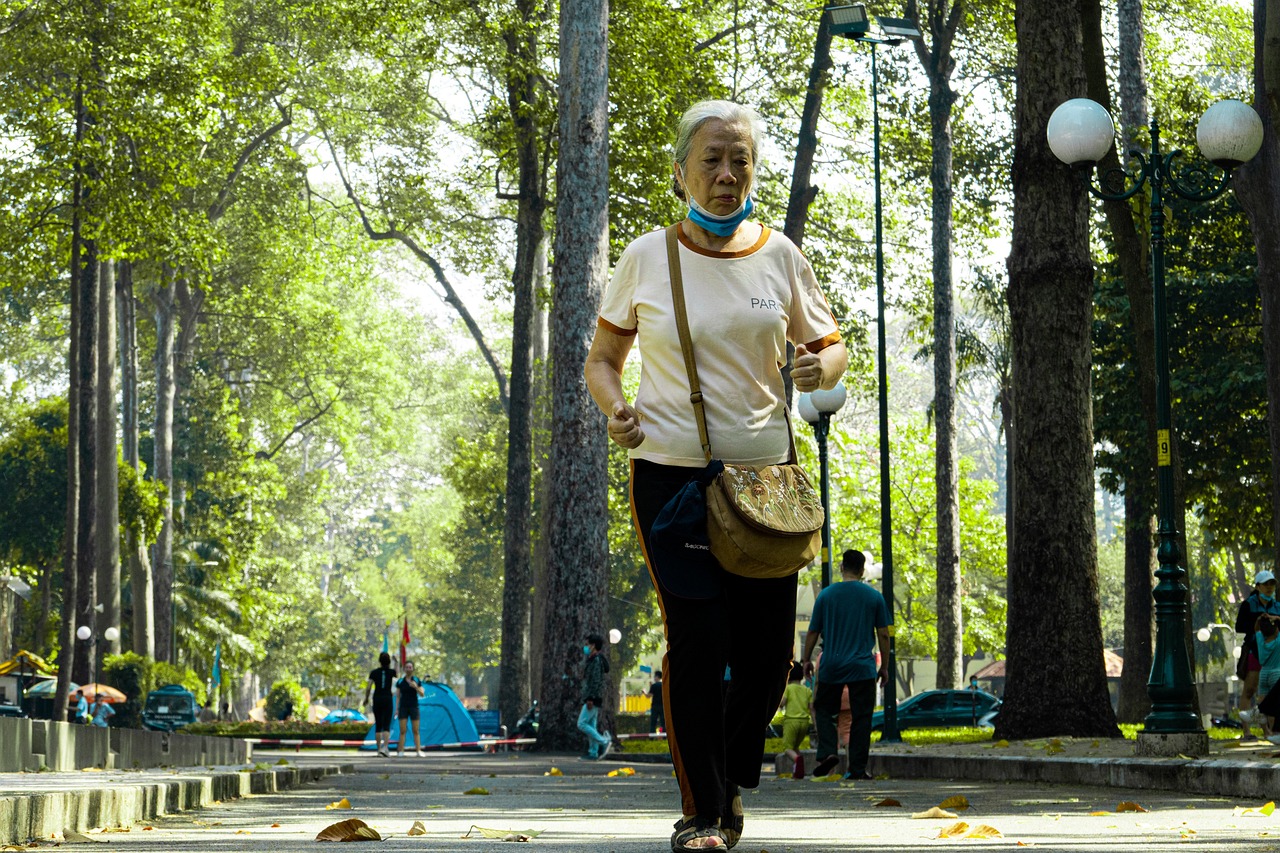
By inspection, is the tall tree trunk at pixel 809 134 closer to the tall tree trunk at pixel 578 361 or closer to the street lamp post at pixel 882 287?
the street lamp post at pixel 882 287

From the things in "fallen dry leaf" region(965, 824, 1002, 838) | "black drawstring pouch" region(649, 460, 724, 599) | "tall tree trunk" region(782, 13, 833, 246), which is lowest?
"fallen dry leaf" region(965, 824, 1002, 838)

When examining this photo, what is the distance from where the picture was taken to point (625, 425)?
487cm

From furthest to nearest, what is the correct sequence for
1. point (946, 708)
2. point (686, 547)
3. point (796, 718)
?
point (946, 708), point (796, 718), point (686, 547)

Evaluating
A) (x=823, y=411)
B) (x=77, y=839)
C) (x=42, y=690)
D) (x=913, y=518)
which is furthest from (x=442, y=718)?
(x=913, y=518)

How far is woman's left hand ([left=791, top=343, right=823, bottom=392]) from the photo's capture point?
16.7 ft

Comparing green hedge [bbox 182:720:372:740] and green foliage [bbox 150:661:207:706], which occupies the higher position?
green foliage [bbox 150:661:207:706]

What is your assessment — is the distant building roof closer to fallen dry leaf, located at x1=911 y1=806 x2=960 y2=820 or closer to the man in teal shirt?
the man in teal shirt

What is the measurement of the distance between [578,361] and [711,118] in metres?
16.6

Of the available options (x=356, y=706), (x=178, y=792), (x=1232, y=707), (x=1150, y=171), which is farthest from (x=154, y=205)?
(x=356, y=706)

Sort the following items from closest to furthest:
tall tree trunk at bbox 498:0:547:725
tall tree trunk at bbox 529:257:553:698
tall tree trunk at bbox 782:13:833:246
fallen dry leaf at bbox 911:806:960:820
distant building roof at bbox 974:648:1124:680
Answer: fallen dry leaf at bbox 911:806:960:820 < tall tree trunk at bbox 782:13:833:246 < tall tree trunk at bbox 498:0:547:725 < tall tree trunk at bbox 529:257:553:698 < distant building roof at bbox 974:648:1124:680

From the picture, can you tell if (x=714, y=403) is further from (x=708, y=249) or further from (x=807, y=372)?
(x=708, y=249)

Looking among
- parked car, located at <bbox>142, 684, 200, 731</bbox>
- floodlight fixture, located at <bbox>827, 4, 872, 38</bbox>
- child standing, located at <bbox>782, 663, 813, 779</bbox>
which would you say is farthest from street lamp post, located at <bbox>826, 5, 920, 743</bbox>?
parked car, located at <bbox>142, 684, 200, 731</bbox>

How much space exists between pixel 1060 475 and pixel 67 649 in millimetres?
20874

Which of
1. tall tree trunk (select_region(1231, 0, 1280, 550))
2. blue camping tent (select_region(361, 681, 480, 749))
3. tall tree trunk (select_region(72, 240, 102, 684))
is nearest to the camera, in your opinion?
tall tree trunk (select_region(1231, 0, 1280, 550))
